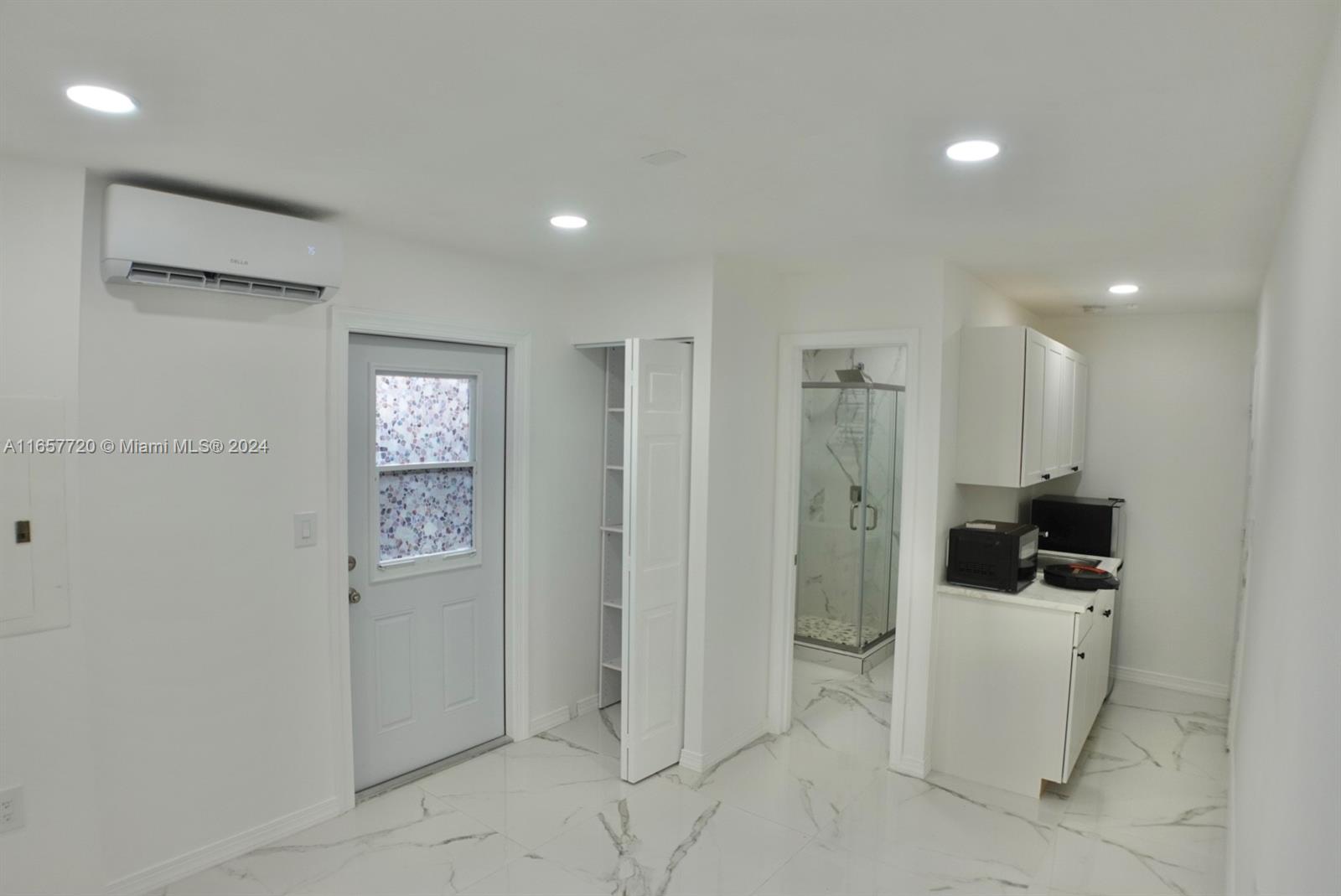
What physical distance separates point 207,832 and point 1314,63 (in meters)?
3.78

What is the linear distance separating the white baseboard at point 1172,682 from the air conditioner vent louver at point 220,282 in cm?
520

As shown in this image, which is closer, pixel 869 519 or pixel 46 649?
pixel 46 649

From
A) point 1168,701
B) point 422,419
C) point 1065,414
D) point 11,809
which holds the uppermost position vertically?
point 1065,414

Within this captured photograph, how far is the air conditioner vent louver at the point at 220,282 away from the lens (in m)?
2.40

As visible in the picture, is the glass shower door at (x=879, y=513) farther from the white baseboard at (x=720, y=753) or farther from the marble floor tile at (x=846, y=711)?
the white baseboard at (x=720, y=753)

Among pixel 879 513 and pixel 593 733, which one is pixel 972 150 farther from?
pixel 879 513

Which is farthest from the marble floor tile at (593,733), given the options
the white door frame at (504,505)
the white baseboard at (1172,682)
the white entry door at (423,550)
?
the white baseboard at (1172,682)

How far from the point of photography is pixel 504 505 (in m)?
3.78

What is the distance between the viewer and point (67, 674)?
2.31 metres

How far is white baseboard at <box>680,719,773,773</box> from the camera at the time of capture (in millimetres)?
3523

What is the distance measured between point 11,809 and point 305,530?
1151 millimetres

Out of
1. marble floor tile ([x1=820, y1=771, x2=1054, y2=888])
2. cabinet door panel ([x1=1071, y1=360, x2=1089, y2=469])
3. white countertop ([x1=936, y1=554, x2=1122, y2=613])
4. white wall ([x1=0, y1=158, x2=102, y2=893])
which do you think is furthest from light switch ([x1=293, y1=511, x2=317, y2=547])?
cabinet door panel ([x1=1071, y1=360, x2=1089, y2=469])

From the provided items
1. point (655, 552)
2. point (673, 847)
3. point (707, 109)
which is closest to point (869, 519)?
point (655, 552)

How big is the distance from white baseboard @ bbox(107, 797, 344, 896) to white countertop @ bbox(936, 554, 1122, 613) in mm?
2804
